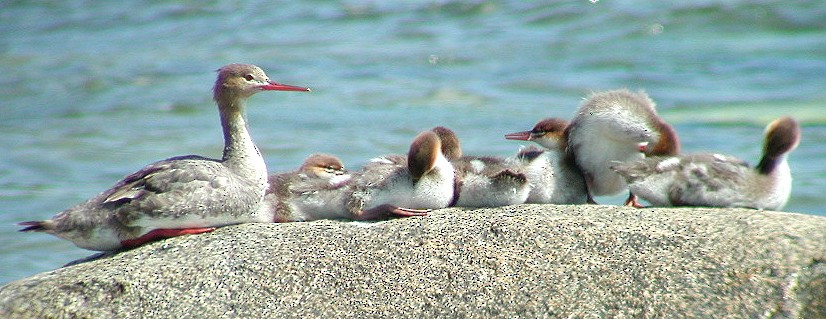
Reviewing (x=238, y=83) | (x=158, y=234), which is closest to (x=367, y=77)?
(x=238, y=83)

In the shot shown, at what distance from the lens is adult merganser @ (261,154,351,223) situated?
20.6 ft

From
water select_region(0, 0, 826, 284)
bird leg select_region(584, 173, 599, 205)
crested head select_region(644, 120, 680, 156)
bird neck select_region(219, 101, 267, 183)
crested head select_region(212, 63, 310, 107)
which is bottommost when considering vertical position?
water select_region(0, 0, 826, 284)

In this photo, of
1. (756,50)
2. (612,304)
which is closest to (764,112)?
(756,50)

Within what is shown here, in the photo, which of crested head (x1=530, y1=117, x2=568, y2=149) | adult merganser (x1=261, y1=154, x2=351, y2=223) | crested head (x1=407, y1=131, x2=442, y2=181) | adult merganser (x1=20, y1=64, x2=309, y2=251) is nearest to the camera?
adult merganser (x1=20, y1=64, x2=309, y2=251)

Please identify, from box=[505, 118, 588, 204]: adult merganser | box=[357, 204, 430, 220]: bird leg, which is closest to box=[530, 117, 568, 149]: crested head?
box=[505, 118, 588, 204]: adult merganser

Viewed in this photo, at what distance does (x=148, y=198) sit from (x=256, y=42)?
13408 mm

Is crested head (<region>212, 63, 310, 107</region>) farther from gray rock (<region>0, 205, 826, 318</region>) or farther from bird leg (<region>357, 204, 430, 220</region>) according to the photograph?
gray rock (<region>0, 205, 826, 318</region>)

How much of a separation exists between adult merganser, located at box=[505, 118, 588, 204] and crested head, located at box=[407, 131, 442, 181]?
0.63m

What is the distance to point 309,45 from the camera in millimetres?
18594

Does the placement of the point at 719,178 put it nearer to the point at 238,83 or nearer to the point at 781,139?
the point at 781,139

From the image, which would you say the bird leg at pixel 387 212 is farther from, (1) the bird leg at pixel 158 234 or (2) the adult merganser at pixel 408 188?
(1) the bird leg at pixel 158 234

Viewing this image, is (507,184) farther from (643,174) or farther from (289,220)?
(289,220)

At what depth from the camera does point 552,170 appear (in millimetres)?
6520

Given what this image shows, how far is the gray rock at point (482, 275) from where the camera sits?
5207 mm
